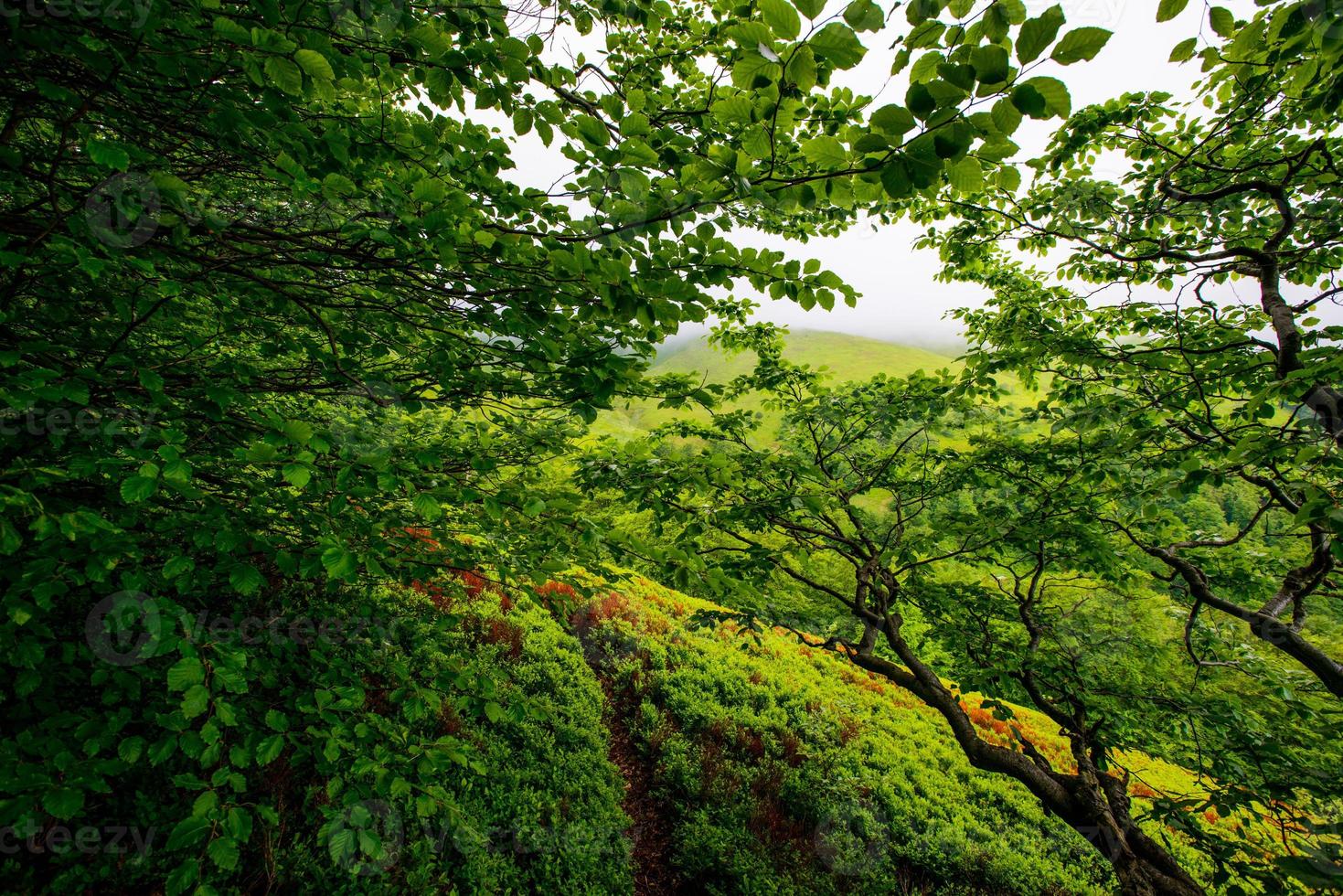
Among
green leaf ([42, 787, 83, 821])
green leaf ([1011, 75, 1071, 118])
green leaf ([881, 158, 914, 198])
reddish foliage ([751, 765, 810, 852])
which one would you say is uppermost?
green leaf ([1011, 75, 1071, 118])

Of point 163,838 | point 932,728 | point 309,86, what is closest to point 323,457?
point 309,86

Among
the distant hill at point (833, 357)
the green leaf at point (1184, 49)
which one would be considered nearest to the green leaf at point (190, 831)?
the green leaf at point (1184, 49)

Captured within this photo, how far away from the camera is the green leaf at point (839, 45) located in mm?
1107

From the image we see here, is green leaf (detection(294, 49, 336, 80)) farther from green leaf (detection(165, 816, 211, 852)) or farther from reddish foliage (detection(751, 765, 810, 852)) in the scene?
reddish foliage (detection(751, 765, 810, 852))

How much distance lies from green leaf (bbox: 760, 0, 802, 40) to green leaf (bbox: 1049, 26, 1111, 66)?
1.95ft

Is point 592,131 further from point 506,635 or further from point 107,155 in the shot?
point 506,635

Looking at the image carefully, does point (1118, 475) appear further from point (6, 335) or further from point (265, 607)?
point (265, 607)

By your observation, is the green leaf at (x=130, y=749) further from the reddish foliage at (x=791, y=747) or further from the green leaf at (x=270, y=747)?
the reddish foliage at (x=791, y=747)

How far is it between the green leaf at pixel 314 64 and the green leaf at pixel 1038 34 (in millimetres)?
2028

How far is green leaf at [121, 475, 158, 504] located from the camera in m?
1.68

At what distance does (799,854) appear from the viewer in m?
6.78

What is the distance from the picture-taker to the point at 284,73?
1.57m

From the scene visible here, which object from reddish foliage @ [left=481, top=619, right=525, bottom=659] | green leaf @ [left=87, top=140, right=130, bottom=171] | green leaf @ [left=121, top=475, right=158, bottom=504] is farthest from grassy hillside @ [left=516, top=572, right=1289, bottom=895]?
green leaf @ [left=87, top=140, right=130, bottom=171]

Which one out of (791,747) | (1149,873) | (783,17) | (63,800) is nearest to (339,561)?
(63,800)
